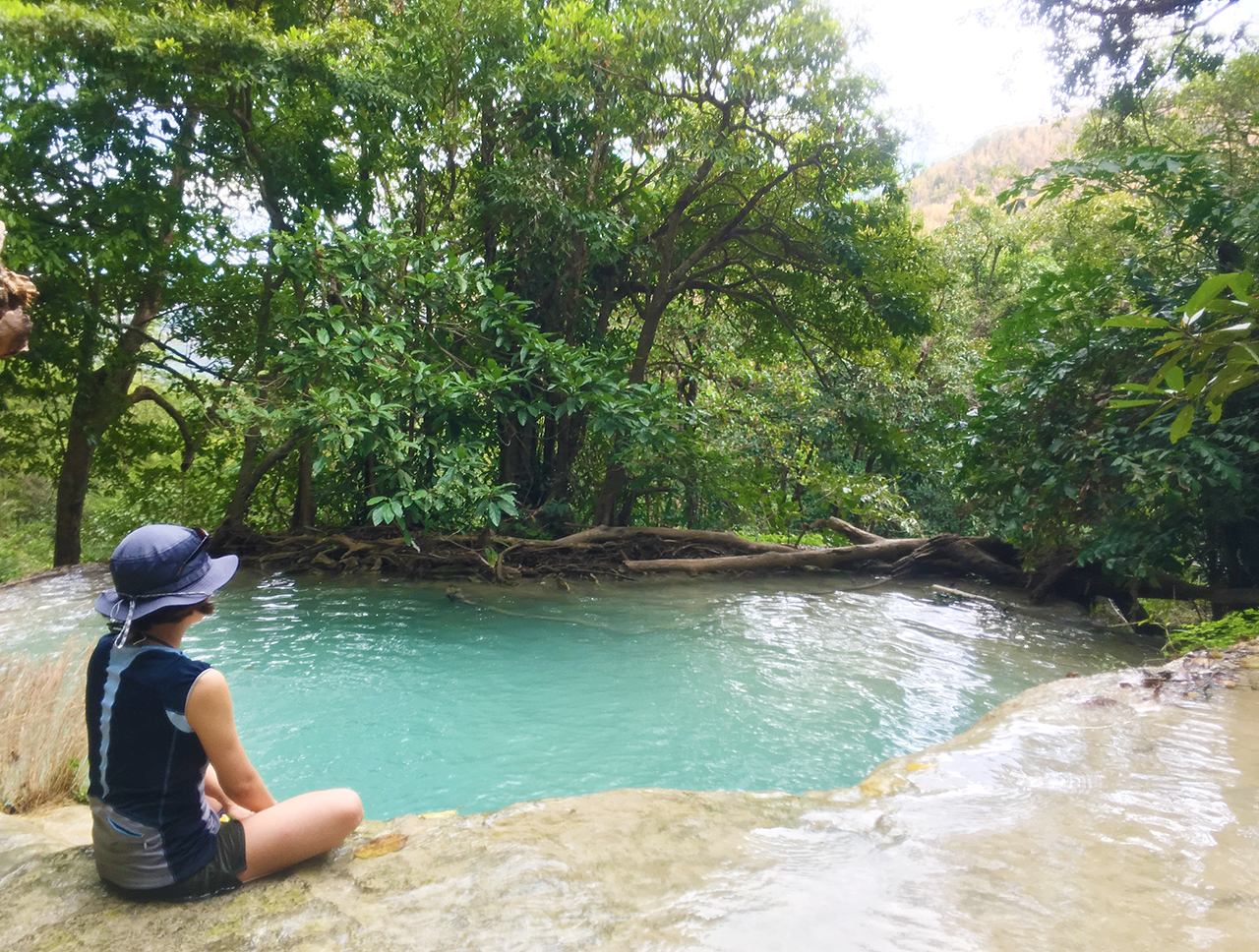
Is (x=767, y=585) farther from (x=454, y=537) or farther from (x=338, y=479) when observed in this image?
(x=338, y=479)

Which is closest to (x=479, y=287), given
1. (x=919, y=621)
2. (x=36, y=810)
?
(x=919, y=621)

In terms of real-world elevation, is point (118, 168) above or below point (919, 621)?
above

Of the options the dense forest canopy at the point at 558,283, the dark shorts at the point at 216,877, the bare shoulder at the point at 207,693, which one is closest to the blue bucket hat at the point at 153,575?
the bare shoulder at the point at 207,693

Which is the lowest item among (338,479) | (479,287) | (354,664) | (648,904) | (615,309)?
(354,664)

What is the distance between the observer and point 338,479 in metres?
12.3

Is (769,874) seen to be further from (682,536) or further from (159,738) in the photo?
(682,536)

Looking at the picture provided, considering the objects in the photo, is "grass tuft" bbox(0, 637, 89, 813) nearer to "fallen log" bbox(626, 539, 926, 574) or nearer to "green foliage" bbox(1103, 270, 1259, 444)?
"green foliage" bbox(1103, 270, 1259, 444)

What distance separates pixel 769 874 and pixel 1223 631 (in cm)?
582

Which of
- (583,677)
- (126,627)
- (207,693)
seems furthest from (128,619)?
(583,677)

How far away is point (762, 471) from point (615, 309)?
4.26 meters

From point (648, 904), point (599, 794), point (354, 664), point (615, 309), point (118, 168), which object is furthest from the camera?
point (615, 309)

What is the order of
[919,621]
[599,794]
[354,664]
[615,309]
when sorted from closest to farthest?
[599,794], [354,664], [919,621], [615,309]

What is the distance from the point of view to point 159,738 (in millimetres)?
2271

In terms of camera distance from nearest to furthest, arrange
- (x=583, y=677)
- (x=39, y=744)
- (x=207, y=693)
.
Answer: (x=207, y=693) < (x=39, y=744) < (x=583, y=677)
